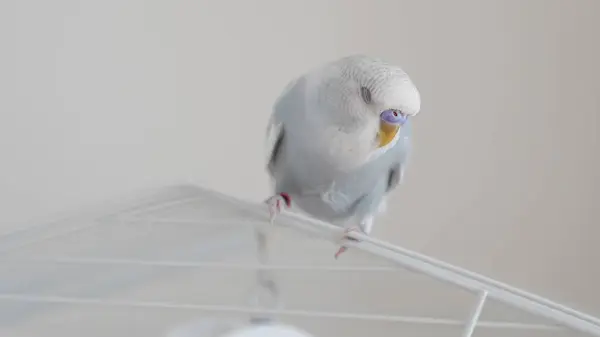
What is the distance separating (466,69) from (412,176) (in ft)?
0.79

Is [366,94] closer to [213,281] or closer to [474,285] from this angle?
[474,285]

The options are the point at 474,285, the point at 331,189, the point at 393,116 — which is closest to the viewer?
the point at 474,285

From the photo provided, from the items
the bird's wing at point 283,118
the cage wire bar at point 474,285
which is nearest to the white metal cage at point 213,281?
the cage wire bar at point 474,285

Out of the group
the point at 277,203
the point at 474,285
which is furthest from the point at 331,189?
the point at 474,285

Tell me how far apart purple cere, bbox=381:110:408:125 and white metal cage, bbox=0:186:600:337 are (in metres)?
0.14

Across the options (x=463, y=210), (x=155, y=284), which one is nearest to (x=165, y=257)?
(x=155, y=284)

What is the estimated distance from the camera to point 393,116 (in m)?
0.78

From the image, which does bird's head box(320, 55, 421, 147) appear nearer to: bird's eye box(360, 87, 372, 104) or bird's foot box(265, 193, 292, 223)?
bird's eye box(360, 87, 372, 104)

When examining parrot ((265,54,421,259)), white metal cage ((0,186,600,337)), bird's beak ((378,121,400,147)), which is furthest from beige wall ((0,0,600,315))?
bird's beak ((378,121,400,147))

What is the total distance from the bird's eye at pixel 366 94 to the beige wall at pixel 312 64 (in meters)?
0.48

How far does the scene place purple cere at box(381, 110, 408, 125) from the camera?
77 cm

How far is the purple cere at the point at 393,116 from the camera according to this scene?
2.53 feet

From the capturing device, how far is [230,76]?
1.25 metres

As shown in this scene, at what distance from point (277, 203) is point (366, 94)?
7.1 inches
